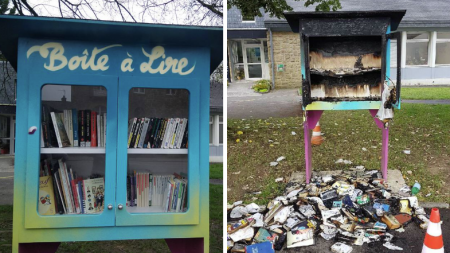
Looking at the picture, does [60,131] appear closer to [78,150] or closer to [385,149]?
[78,150]

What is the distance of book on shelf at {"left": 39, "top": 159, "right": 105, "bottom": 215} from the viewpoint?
7.45ft

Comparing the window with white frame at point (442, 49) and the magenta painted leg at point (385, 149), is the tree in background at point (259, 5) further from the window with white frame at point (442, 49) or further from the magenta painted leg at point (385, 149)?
the window with white frame at point (442, 49)

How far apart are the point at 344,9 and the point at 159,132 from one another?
374 inches

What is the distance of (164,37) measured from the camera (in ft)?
7.08

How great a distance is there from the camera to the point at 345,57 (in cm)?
358

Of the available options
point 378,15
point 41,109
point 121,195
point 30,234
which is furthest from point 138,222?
point 378,15

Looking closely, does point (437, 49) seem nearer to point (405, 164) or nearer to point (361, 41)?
point (405, 164)

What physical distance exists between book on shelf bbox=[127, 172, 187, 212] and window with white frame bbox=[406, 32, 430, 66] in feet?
37.3

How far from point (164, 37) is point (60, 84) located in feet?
2.11

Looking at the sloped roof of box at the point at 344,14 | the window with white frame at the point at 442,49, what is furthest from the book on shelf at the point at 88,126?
the window with white frame at the point at 442,49

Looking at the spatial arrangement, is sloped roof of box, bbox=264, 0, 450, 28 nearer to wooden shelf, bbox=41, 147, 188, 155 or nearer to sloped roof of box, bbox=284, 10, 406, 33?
sloped roof of box, bbox=284, 10, 406, 33

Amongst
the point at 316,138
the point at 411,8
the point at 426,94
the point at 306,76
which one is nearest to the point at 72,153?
the point at 306,76

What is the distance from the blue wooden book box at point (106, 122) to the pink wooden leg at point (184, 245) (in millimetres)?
385

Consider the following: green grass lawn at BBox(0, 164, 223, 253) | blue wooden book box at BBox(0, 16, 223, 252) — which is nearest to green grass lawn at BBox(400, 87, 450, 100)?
green grass lawn at BBox(0, 164, 223, 253)
